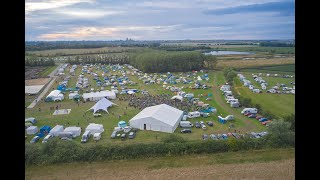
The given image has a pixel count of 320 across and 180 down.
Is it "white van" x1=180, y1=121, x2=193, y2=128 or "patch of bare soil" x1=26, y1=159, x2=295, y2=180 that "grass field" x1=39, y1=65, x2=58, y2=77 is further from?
"patch of bare soil" x1=26, y1=159, x2=295, y2=180

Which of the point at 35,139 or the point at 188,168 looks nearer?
the point at 188,168

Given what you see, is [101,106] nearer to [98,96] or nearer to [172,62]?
[98,96]

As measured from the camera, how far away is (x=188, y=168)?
3535mm

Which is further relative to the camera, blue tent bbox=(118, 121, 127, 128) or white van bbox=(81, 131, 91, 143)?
blue tent bbox=(118, 121, 127, 128)

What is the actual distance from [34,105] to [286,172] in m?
5.57

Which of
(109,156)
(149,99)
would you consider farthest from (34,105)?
(109,156)

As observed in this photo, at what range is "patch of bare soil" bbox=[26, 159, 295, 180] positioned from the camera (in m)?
3.30

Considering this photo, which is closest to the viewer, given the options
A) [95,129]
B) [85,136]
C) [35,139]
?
[35,139]

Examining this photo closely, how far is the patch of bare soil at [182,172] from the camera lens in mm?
3303

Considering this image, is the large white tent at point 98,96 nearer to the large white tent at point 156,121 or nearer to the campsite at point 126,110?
the campsite at point 126,110

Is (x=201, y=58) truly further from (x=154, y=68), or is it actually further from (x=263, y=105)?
(x=263, y=105)

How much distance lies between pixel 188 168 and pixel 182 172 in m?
0.13

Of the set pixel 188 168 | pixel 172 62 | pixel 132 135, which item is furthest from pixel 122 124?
pixel 172 62

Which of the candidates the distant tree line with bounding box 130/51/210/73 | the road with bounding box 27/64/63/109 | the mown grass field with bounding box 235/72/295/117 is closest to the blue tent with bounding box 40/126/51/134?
the road with bounding box 27/64/63/109
